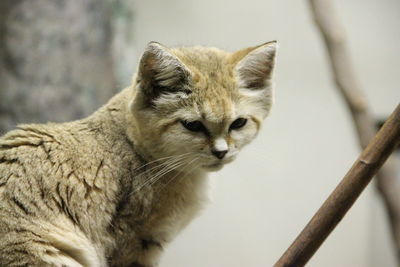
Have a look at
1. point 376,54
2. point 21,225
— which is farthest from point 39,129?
point 376,54

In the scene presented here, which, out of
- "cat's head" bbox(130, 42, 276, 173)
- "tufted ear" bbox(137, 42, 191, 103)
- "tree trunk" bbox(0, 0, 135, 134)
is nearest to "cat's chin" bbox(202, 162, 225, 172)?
"cat's head" bbox(130, 42, 276, 173)

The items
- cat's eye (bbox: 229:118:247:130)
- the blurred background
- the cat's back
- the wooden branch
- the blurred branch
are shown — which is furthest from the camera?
the blurred background

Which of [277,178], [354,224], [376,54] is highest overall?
[376,54]

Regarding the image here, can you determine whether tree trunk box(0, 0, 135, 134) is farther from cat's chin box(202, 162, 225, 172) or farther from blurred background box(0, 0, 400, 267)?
cat's chin box(202, 162, 225, 172)

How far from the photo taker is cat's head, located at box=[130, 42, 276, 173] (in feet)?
7.73

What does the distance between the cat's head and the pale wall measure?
2.75 meters

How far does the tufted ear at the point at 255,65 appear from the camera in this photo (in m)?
2.50

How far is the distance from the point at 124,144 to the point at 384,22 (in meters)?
3.63

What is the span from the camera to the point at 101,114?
2635mm

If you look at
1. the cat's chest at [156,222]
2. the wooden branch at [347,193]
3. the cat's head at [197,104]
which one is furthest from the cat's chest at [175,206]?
the wooden branch at [347,193]

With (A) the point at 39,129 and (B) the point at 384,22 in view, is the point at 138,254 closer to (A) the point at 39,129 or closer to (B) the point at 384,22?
(A) the point at 39,129

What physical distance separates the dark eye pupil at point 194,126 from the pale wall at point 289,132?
9.51ft

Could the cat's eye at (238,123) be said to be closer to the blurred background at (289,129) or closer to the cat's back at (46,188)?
the cat's back at (46,188)

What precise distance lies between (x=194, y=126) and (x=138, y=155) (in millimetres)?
326
